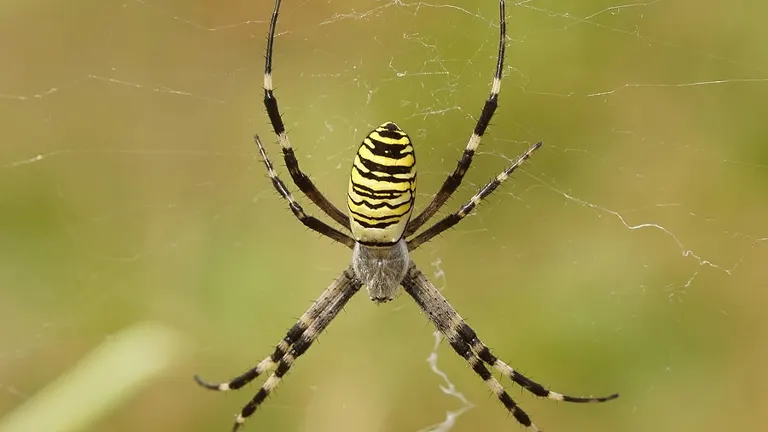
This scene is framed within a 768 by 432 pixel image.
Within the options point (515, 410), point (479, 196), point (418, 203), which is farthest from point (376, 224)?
point (418, 203)

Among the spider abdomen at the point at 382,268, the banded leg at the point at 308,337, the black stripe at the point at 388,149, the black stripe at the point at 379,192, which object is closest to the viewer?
the black stripe at the point at 388,149

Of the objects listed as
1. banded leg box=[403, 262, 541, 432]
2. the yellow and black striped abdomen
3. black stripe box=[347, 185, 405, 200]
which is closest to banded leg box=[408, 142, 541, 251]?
the yellow and black striped abdomen

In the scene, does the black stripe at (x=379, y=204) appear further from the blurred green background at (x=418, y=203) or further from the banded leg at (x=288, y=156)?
the blurred green background at (x=418, y=203)

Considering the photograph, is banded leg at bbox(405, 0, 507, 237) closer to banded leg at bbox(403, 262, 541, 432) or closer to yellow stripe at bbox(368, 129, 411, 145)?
yellow stripe at bbox(368, 129, 411, 145)

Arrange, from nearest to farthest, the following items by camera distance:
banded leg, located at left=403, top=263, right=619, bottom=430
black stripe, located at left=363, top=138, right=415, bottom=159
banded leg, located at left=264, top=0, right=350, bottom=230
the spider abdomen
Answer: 1. black stripe, located at left=363, top=138, right=415, bottom=159
2. banded leg, located at left=264, top=0, right=350, bottom=230
3. the spider abdomen
4. banded leg, located at left=403, top=263, right=619, bottom=430

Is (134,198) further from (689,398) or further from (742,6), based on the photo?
(742,6)

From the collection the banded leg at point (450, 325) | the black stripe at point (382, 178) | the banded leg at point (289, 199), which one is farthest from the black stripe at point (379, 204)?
the banded leg at point (450, 325)

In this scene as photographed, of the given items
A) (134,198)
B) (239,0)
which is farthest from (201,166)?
(239,0)

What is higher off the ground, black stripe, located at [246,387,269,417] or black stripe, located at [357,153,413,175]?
black stripe, located at [357,153,413,175]
